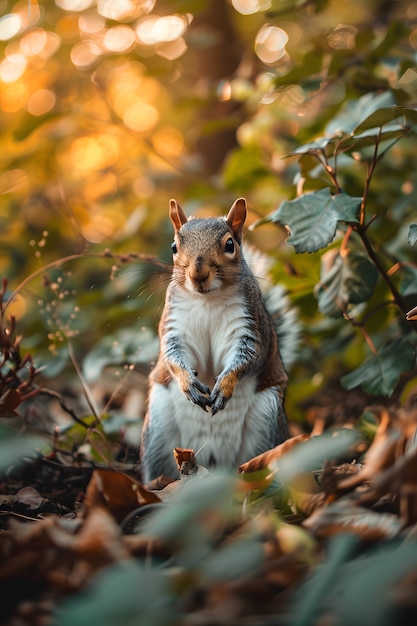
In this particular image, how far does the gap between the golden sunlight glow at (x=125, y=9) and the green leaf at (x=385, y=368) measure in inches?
63.3

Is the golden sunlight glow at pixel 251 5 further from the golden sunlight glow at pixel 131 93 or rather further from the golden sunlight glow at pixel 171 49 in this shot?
the golden sunlight glow at pixel 131 93

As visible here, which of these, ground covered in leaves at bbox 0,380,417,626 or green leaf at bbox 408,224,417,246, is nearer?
ground covered in leaves at bbox 0,380,417,626

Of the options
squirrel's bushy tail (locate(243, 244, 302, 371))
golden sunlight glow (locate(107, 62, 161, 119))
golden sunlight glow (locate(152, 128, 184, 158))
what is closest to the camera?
squirrel's bushy tail (locate(243, 244, 302, 371))

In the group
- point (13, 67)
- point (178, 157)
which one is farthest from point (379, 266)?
point (13, 67)

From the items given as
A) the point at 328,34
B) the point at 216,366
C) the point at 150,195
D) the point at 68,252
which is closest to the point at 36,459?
the point at 216,366

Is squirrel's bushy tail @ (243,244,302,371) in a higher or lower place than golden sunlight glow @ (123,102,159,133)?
higher

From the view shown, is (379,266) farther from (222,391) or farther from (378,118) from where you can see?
(222,391)

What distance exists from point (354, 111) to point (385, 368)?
798 millimetres

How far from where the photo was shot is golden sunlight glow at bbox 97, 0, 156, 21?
247cm

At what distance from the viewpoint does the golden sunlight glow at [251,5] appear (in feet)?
7.76

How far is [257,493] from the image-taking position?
1.11 metres

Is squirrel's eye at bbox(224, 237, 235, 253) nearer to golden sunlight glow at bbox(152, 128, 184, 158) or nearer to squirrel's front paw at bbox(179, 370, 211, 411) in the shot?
squirrel's front paw at bbox(179, 370, 211, 411)

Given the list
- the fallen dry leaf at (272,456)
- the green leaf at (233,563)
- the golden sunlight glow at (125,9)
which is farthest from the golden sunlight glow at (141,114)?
the green leaf at (233,563)

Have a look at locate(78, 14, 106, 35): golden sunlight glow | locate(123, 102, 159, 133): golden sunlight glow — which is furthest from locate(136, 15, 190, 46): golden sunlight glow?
locate(123, 102, 159, 133): golden sunlight glow
